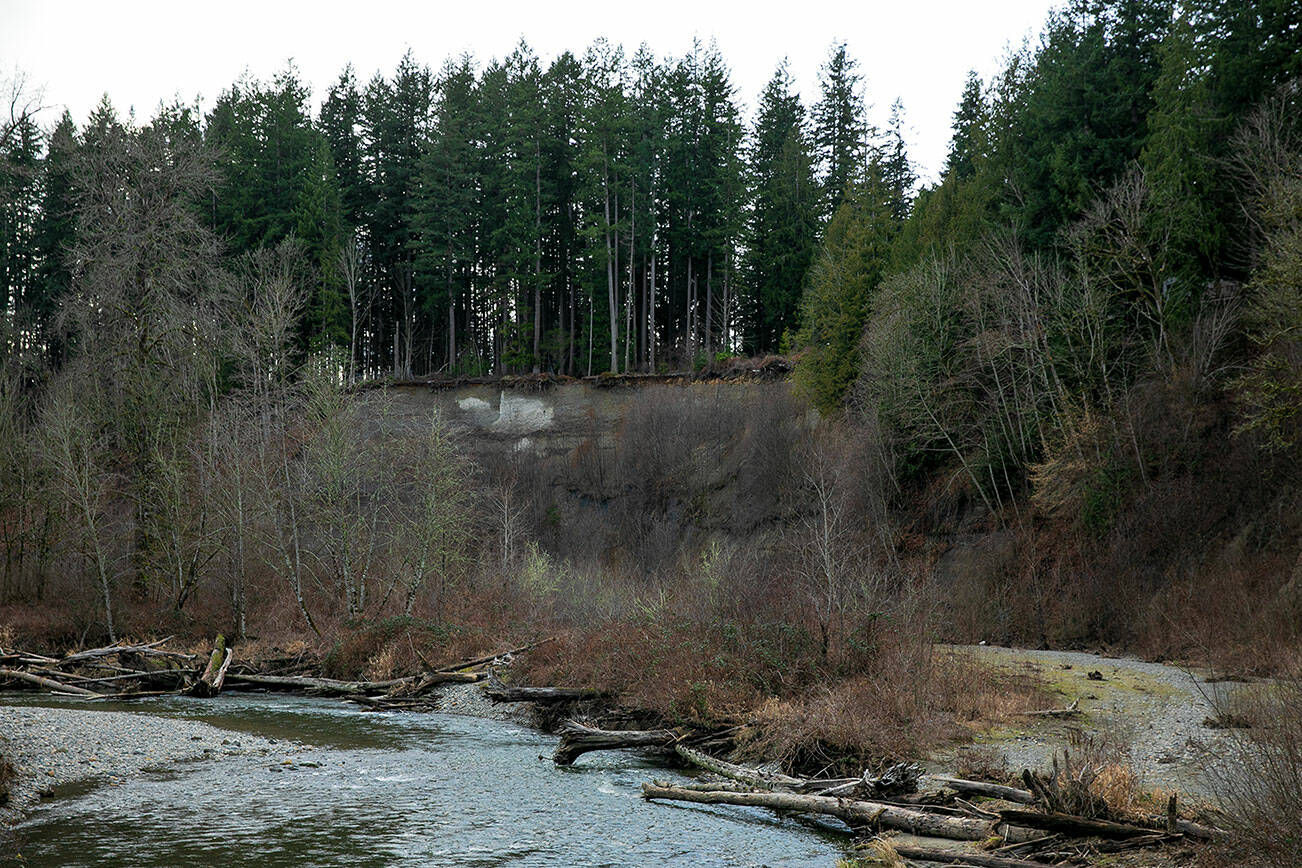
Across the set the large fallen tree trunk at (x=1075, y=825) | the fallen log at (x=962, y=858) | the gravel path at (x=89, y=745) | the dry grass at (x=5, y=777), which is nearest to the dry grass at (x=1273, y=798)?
the large fallen tree trunk at (x=1075, y=825)

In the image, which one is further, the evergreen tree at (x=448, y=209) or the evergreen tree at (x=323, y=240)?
the evergreen tree at (x=448, y=209)

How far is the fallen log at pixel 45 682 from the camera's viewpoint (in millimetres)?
23750

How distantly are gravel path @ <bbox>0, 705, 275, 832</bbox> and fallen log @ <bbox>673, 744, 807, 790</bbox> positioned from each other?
24.6 ft

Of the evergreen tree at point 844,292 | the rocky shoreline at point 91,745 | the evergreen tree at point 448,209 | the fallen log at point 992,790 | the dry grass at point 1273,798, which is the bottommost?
the rocky shoreline at point 91,745

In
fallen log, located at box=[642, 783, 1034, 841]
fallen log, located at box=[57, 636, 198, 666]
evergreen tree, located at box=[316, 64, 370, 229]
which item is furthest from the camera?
evergreen tree, located at box=[316, 64, 370, 229]

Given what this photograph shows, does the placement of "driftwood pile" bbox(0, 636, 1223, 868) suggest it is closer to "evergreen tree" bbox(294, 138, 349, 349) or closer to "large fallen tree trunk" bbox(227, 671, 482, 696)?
"large fallen tree trunk" bbox(227, 671, 482, 696)

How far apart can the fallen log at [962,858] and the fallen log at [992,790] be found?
1097 millimetres

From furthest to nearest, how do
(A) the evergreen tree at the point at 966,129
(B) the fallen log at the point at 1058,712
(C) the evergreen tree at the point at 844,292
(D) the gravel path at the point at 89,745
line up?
(A) the evergreen tree at the point at 966,129
(C) the evergreen tree at the point at 844,292
(B) the fallen log at the point at 1058,712
(D) the gravel path at the point at 89,745

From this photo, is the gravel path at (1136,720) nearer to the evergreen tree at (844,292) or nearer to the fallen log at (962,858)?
the fallen log at (962,858)

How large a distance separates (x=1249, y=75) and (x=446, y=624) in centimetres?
3046

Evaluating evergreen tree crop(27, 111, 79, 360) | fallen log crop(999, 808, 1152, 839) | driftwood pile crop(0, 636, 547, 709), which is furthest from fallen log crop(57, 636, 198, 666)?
evergreen tree crop(27, 111, 79, 360)

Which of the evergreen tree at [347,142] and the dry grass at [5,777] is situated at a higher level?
the evergreen tree at [347,142]

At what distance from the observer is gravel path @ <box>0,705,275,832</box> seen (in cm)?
1404

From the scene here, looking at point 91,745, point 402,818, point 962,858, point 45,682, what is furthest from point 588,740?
point 45,682
